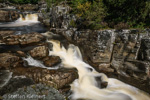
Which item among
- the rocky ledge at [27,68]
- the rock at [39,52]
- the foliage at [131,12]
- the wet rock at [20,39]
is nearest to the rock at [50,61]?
the rocky ledge at [27,68]

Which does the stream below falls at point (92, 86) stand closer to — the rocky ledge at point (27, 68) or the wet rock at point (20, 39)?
the rocky ledge at point (27, 68)

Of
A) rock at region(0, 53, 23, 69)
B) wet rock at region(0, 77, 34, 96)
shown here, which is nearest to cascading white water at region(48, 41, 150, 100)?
wet rock at region(0, 77, 34, 96)

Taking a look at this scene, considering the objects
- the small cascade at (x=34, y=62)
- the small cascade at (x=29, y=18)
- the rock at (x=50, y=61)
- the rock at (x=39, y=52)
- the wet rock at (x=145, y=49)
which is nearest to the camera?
the wet rock at (x=145, y=49)

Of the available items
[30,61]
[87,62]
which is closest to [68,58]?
[87,62]

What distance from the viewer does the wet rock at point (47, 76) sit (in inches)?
324

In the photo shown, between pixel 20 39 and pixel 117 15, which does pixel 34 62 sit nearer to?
pixel 20 39

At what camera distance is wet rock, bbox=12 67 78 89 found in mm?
8219

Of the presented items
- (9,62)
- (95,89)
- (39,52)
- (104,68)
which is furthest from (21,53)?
(104,68)

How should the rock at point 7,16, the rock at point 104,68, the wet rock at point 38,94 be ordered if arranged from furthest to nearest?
the rock at point 7,16
the rock at point 104,68
the wet rock at point 38,94

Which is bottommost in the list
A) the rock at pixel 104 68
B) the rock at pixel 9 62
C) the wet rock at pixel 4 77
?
the rock at pixel 104 68

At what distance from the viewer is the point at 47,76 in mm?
8359

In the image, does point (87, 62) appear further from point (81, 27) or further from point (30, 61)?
point (30, 61)

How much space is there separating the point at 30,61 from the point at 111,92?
27.0ft

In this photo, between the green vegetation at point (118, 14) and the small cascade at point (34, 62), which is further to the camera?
the green vegetation at point (118, 14)
